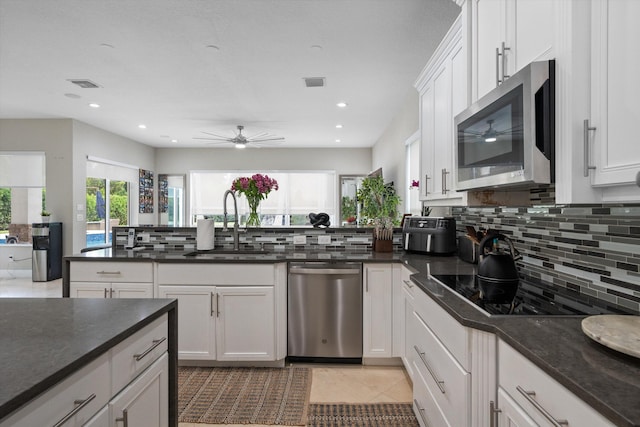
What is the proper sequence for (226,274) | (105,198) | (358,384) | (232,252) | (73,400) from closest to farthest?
(73,400)
(358,384)
(226,274)
(232,252)
(105,198)

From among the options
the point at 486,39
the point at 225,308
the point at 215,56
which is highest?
the point at 215,56

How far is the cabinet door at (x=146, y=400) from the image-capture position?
3.28 ft

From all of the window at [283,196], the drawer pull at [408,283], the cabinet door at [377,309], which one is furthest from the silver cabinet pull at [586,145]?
the window at [283,196]

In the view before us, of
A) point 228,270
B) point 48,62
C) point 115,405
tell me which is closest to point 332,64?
point 228,270

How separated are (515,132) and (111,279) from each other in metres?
2.72

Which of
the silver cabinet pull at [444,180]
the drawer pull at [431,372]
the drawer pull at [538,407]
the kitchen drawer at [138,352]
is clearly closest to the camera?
the drawer pull at [538,407]

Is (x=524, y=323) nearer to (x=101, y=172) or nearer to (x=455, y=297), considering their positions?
(x=455, y=297)

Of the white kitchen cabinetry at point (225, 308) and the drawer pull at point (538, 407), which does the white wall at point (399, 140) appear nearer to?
the white kitchen cabinetry at point (225, 308)

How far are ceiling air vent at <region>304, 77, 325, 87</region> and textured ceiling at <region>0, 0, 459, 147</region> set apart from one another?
0.32 ft

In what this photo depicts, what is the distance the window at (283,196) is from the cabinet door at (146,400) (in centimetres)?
705

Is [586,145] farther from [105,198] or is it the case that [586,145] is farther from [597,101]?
[105,198]

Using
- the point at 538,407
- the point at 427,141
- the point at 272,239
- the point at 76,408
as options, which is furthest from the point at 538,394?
the point at 272,239

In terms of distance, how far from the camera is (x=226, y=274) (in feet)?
8.14

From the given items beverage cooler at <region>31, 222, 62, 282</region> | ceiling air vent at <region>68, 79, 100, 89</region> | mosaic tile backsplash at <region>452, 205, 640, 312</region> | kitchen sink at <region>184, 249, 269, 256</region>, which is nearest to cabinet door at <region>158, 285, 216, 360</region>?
kitchen sink at <region>184, 249, 269, 256</region>
